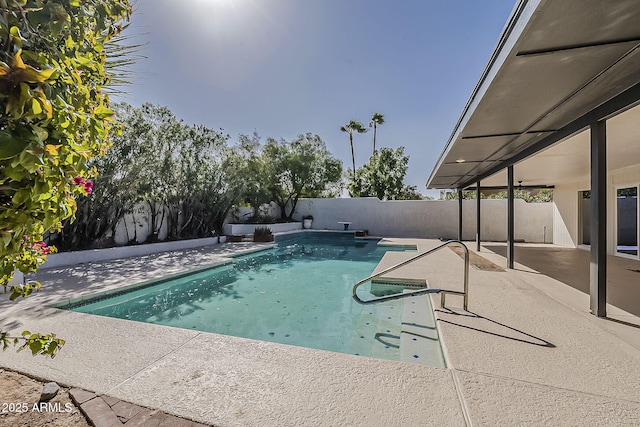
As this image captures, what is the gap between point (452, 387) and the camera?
2.24 meters

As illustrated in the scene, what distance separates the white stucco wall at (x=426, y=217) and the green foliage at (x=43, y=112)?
16962mm

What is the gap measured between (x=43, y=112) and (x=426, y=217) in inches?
694

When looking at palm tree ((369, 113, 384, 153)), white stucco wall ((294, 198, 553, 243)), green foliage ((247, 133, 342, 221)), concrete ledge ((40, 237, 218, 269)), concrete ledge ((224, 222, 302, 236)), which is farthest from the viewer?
palm tree ((369, 113, 384, 153))

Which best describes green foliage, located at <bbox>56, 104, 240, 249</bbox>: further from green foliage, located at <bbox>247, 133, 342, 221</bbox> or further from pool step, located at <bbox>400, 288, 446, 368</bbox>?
pool step, located at <bbox>400, 288, 446, 368</bbox>

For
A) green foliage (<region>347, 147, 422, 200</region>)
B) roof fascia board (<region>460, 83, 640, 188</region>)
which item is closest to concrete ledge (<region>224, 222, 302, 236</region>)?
green foliage (<region>347, 147, 422, 200</region>)

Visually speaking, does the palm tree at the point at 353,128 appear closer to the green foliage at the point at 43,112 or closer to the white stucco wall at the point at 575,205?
the white stucco wall at the point at 575,205

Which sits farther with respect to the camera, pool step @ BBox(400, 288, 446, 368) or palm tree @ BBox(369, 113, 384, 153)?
palm tree @ BBox(369, 113, 384, 153)

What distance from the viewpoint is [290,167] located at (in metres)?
20.0

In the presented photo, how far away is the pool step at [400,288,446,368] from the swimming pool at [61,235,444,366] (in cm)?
1

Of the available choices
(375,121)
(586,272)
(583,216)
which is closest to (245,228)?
(586,272)

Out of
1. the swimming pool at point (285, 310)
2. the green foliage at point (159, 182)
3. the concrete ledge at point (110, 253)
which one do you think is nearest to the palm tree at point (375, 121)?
the green foliage at point (159, 182)

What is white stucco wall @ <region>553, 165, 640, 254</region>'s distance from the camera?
879 cm

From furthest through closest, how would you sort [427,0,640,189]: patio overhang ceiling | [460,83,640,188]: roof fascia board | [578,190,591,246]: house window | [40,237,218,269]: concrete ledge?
1. [578,190,591,246]: house window
2. [40,237,218,269]: concrete ledge
3. [460,83,640,188]: roof fascia board
4. [427,0,640,189]: patio overhang ceiling

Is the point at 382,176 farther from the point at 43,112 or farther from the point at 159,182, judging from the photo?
the point at 43,112
